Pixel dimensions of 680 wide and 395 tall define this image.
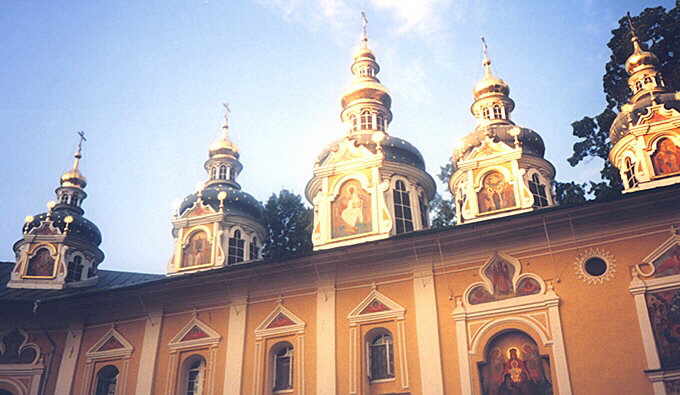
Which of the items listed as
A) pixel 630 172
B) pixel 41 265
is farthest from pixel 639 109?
pixel 41 265

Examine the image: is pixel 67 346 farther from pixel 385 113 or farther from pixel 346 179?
pixel 385 113

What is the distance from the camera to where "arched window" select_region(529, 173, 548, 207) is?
2391 centimetres

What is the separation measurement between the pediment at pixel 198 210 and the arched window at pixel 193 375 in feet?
31.4

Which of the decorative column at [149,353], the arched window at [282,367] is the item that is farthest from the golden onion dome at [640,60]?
the decorative column at [149,353]

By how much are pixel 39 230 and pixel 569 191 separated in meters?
21.0

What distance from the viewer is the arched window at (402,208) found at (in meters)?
22.5

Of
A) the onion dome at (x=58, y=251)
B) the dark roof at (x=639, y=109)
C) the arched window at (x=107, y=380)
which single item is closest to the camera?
the arched window at (x=107, y=380)

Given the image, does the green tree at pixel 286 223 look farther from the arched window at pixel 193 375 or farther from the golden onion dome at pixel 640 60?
the golden onion dome at pixel 640 60

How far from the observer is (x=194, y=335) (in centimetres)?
1916

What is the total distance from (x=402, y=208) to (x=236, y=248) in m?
8.12

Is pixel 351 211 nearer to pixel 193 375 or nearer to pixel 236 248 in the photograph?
pixel 193 375

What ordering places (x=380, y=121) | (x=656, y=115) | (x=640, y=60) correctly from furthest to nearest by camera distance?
(x=380, y=121), (x=640, y=60), (x=656, y=115)

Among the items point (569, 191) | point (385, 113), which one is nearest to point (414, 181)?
point (385, 113)

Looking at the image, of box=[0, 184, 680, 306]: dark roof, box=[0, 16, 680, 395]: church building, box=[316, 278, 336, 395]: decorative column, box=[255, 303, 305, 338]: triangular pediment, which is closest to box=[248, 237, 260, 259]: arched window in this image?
box=[0, 16, 680, 395]: church building
